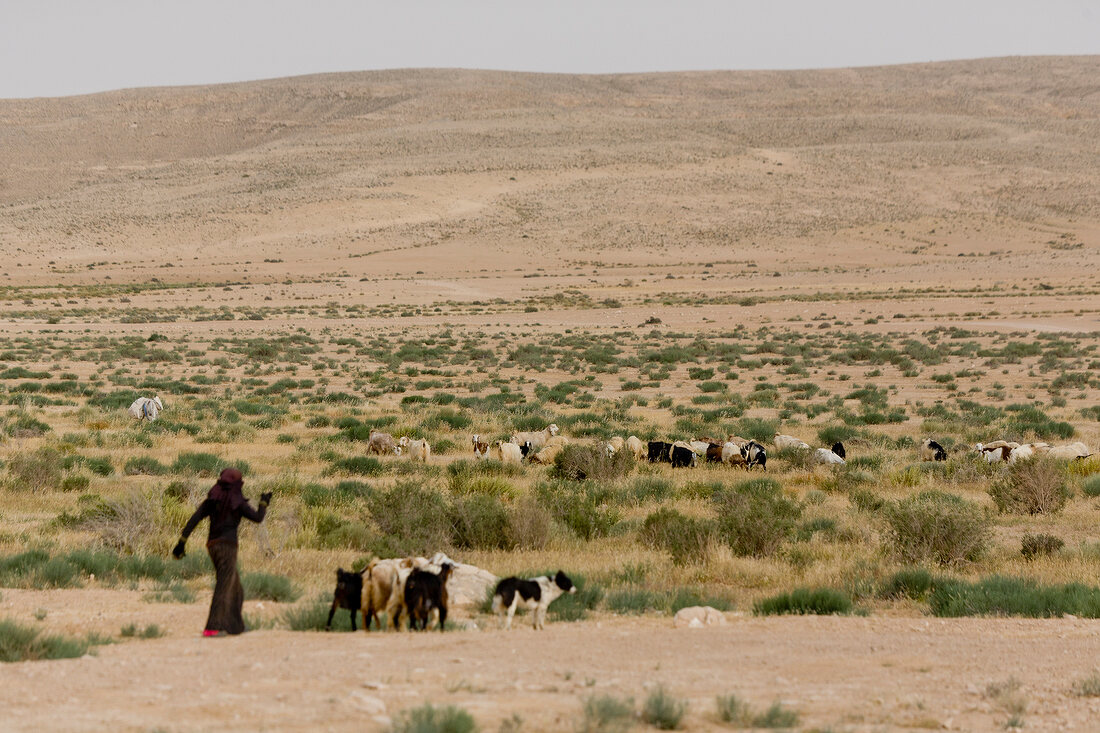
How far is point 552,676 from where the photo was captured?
7.18 m

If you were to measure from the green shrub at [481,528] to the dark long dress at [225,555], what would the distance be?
4.21m

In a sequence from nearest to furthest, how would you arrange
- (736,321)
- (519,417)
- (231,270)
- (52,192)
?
(519,417), (736,321), (231,270), (52,192)

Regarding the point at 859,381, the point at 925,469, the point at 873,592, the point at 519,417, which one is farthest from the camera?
the point at 859,381

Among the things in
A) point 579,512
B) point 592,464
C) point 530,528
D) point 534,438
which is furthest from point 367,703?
point 534,438

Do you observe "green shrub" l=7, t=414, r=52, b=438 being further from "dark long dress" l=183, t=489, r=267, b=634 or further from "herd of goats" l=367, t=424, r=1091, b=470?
"dark long dress" l=183, t=489, r=267, b=634

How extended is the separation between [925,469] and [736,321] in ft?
137

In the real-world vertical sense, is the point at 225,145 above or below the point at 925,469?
above

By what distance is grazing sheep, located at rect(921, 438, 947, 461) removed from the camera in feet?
62.7

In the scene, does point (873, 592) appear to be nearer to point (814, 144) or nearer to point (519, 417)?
point (519, 417)

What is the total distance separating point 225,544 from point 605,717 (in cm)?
364

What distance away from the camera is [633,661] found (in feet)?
25.3

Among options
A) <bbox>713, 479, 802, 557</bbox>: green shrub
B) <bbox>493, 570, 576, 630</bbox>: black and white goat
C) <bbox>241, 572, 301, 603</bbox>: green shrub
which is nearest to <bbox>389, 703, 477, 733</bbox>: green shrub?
<bbox>493, 570, 576, 630</bbox>: black and white goat

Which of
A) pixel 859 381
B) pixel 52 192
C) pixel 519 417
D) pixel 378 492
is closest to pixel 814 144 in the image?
pixel 52 192

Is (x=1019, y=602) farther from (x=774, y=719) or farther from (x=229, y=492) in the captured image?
(x=229, y=492)
